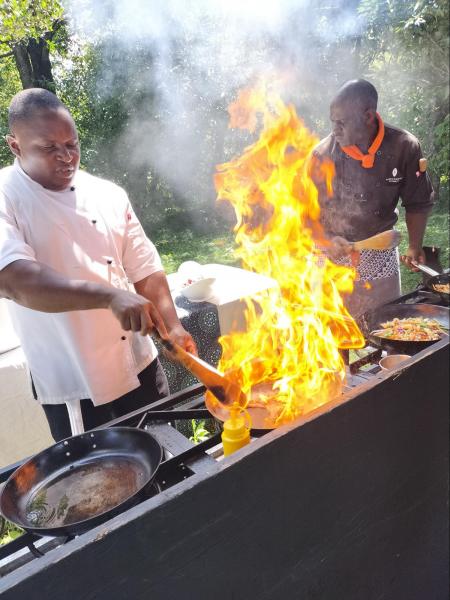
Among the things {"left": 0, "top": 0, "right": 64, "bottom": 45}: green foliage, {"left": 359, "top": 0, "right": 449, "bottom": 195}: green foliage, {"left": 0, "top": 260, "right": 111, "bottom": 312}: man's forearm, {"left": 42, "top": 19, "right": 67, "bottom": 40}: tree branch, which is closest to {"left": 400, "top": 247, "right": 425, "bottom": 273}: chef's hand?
{"left": 0, "top": 260, "right": 111, "bottom": 312}: man's forearm

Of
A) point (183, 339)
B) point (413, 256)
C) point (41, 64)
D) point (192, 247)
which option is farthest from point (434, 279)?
point (41, 64)

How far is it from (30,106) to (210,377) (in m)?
1.60

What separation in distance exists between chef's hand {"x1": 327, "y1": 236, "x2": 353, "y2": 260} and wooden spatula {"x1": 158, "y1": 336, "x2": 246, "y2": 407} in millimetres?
2091

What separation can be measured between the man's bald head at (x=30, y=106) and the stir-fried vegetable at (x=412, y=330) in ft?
6.84

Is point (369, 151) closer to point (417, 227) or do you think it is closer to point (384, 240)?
point (417, 227)

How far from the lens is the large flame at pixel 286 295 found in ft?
6.63

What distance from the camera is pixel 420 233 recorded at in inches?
157

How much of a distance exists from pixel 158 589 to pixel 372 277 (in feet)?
11.1

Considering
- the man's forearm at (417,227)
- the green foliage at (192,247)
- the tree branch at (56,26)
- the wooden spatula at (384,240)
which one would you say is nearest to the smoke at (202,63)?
the tree branch at (56,26)

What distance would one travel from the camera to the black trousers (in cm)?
264

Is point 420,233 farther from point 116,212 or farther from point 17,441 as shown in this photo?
point 17,441

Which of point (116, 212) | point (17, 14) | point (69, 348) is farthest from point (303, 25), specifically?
point (69, 348)

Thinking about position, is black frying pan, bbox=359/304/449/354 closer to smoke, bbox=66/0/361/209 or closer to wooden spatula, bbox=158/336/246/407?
wooden spatula, bbox=158/336/246/407

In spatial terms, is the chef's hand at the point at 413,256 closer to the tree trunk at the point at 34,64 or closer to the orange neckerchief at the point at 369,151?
the orange neckerchief at the point at 369,151
